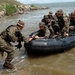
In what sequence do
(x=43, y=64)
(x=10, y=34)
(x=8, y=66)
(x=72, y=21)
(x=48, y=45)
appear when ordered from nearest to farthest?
(x=10, y=34)
(x=8, y=66)
(x=43, y=64)
(x=48, y=45)
(x=72, y=21)

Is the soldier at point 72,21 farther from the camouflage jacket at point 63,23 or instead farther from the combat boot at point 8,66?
the combat boot at point 8,66

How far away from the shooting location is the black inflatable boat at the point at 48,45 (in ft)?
31.9

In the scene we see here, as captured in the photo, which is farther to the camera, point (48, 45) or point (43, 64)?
point (48, 45)

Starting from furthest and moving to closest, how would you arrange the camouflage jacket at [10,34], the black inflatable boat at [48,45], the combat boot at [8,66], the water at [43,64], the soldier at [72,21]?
the soldier at [72,21] → the black inflatable boat at [48,45] → the combat boot at [8,66] → the water at [43,64] → the camouflage jacket at [10,34]

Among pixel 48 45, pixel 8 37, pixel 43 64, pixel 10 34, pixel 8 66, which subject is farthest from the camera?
pixel 48 45

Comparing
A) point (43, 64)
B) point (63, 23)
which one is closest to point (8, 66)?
point (43, 64)

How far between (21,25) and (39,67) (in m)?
1.85

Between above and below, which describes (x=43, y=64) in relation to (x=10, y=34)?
below

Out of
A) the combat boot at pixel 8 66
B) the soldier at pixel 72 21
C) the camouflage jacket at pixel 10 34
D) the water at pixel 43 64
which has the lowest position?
the water at pixel 43 64

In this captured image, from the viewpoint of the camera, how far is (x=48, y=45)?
32.4ft

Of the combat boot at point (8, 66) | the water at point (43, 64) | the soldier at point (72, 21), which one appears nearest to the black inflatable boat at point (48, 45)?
the water at point (43, 64)

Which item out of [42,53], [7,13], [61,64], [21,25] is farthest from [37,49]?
[7,13]

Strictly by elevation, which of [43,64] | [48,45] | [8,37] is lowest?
[43,64]

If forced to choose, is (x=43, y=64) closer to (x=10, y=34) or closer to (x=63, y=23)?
(x=10, y=34)
